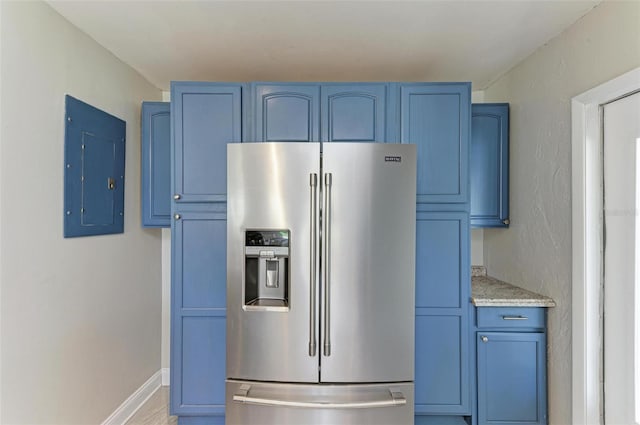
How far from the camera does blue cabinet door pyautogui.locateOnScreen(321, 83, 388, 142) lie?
2160 mm

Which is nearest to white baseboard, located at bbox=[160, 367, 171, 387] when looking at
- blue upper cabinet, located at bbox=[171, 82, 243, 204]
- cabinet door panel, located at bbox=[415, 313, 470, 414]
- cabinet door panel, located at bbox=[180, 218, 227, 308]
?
cabinet door panel, located at bbox=[180, 218, 227, 308]

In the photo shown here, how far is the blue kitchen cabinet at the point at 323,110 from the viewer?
2.16m

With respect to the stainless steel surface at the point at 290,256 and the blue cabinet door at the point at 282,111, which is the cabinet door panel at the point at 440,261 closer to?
the stainless steel surface at the point at 290,256

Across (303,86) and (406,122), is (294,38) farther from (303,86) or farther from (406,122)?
(406,122)

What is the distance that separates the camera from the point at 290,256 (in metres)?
1.81

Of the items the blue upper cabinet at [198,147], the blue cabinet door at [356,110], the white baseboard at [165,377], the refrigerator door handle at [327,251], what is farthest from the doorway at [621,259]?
the white baseboard at [165,377]

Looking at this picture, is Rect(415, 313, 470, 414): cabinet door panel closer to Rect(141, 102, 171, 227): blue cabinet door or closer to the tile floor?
the tile floor

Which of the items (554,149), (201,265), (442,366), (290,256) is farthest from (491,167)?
(201,265)

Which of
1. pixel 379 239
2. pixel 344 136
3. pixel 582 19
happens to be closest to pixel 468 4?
pixel 582 19

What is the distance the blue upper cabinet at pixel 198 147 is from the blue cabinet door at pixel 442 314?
1235 mm

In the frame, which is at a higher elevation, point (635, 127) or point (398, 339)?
point (635, 127)

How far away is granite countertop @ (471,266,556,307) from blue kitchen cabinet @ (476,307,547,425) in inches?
2.0

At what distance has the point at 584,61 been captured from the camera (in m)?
1.82

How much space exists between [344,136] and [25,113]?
1551 millimetres
